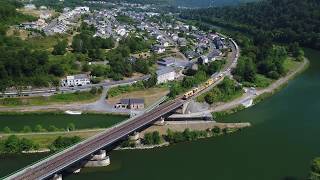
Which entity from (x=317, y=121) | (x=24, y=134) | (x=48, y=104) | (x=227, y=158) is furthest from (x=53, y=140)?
(x=317, y=121)

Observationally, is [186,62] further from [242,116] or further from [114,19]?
[114,19]

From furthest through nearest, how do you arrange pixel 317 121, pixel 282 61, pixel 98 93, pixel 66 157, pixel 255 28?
pixel 255 28
pixel 282 61
pixel 98 93
pixel 317 121
pixel 66 157

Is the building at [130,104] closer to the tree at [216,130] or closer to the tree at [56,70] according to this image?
the tree at [216,130]

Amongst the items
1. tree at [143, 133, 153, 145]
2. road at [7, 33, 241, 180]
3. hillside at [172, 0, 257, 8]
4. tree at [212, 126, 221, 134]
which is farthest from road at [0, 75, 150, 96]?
hillside at [172, 0, 257, 8]

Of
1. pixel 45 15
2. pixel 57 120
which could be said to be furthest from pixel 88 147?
pixel 45 15

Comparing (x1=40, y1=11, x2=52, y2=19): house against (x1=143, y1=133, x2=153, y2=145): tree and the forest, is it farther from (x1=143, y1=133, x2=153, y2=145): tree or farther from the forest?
(x1=143, y1=133, x2=153, y2=145): tree

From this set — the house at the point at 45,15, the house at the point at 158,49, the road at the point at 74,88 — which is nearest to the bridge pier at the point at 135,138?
the road at the point at 74,88
